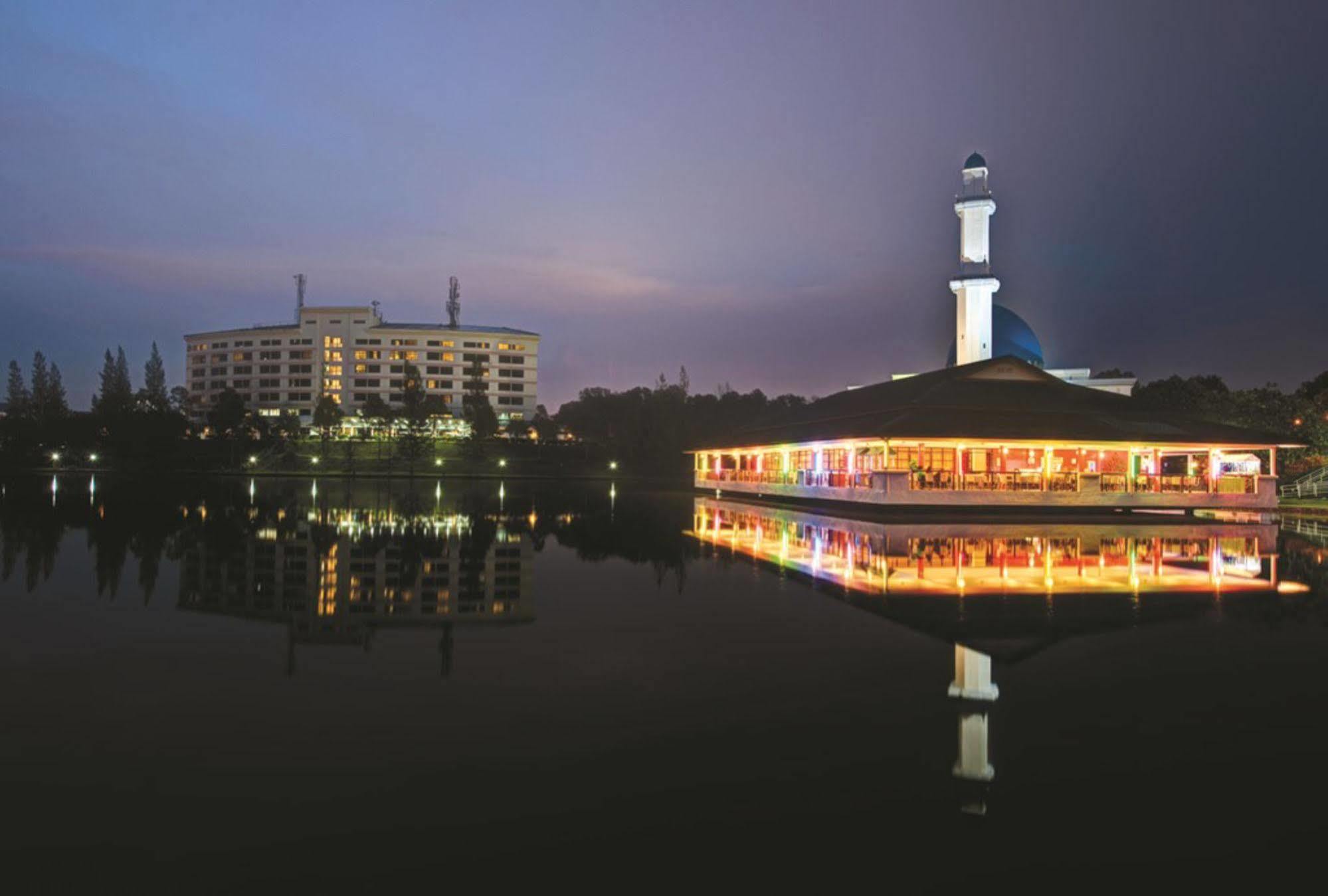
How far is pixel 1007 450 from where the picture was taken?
3969 cm

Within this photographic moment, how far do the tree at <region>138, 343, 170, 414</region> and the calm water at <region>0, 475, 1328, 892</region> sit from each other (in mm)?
95892

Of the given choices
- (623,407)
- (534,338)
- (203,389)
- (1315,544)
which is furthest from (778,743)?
(203,389)

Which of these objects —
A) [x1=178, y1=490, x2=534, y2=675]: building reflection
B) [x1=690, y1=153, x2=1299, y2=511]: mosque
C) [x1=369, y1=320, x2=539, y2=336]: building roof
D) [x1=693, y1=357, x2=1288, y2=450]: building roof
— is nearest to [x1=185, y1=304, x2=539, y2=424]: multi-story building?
[x1=369, y1=320, x2=539, y2=336]: building roof

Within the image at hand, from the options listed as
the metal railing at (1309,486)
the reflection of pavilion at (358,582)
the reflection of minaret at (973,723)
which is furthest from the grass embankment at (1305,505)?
the reflection of minaret at (973,723)

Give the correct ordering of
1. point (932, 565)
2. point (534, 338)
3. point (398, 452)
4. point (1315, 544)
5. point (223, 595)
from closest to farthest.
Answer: point (223, 595), point (932, 565), point (1315, 544), point (398, 452), point (534, 338)

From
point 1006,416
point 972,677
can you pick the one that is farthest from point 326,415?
point 972,677

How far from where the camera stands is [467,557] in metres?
16.3

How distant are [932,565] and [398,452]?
243ft

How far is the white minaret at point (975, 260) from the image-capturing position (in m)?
55.8

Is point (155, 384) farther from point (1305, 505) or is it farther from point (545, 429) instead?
point (1305, 505)

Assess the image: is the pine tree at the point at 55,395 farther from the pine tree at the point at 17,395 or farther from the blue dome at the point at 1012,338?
the blue dome at the point at 1012,338

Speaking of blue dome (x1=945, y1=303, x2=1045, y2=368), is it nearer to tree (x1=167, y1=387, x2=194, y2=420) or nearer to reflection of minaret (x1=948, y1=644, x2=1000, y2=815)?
reflection of minaret (x1=948, y1=644, x2=1000, y2=815)

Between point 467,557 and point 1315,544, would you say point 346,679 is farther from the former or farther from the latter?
point 1315,544

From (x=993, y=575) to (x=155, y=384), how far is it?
375ft
